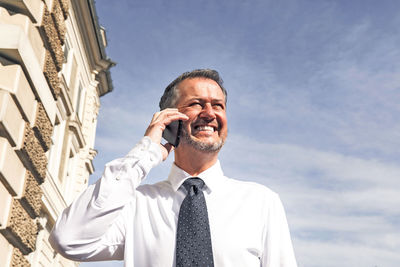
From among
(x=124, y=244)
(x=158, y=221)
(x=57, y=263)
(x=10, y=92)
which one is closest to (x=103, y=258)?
(x=124, y=244)

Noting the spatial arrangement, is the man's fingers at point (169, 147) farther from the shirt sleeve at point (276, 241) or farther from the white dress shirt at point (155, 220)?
the shirt sleeve at point (276, 241)

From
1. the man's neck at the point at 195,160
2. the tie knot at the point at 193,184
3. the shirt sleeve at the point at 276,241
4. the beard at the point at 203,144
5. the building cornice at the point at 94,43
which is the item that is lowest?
the shirt sleeve at the point at 276,241

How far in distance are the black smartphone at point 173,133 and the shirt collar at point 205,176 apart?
0.18 metres

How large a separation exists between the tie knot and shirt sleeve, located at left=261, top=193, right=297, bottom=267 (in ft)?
1.50

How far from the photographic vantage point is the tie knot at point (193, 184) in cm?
319

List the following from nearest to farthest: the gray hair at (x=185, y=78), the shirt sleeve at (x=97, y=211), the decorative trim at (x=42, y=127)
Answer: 1. the shirt sleeve at (x=97, y=211)
2. the gray hair at (x=185, y=78)
3. the decorative trim at (x=42, y=127)

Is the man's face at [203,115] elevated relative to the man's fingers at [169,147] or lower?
elevated

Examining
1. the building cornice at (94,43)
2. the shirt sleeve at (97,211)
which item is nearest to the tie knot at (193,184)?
the shirt sleeve at (97,211)

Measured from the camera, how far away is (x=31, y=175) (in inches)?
315

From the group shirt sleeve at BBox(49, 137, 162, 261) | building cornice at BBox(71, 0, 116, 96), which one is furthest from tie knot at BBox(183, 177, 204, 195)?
building cornice at BBox(71, 0, 116, 96)

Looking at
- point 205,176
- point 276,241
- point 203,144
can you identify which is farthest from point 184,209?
point 276,241

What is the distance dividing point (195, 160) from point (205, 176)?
13 centimetres

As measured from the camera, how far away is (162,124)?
3.19 metres

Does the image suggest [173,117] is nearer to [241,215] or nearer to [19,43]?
[241,215]
